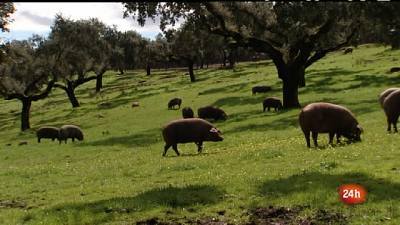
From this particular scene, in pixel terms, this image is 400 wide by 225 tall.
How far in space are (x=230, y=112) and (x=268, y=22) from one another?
33.8ft

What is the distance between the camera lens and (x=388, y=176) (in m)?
13.8

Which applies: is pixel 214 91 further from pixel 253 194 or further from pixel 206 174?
pixel 253 194

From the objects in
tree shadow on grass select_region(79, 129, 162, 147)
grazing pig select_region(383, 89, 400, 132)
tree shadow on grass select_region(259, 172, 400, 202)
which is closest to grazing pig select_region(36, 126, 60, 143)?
tree shadow on grass select_region(79, 129, 162, 147)

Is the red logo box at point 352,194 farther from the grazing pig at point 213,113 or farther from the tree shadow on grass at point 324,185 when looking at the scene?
the grazing pig at point 213,113

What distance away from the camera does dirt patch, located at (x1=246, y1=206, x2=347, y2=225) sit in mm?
10992

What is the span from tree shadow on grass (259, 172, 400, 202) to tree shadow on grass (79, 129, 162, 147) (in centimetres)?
2055

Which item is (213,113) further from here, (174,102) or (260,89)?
(260,89)

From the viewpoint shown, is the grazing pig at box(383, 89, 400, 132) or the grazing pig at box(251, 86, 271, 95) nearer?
the grazing pig at box(383, 89, 400, 132)

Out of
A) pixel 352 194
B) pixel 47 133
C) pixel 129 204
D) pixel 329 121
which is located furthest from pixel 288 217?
pixel 47 133

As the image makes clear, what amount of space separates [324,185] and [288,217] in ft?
7.78

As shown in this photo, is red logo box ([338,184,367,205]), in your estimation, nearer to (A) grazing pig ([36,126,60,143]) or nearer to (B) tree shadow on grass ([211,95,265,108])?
(B) tree shadow on grass ([211,95,265,108])

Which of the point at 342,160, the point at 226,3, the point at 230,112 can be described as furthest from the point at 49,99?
the point at 342,160

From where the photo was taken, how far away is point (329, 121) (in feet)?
68.2

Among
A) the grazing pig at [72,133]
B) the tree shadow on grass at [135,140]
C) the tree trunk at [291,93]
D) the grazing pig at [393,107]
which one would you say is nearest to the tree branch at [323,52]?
the tree trunk at [291,93]
